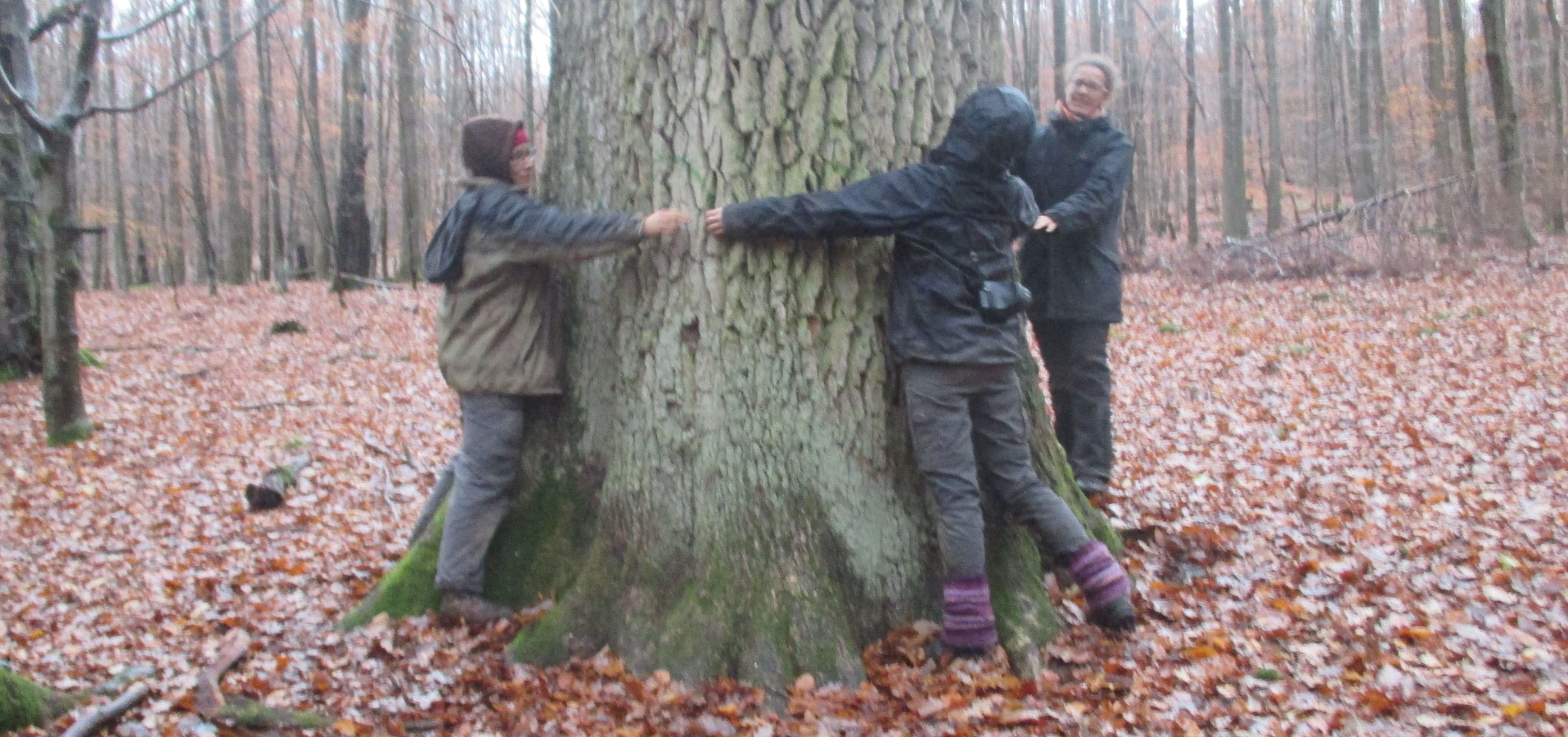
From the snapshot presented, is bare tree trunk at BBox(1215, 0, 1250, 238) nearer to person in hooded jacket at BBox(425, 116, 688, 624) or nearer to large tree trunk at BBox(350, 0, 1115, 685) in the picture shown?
large tree trunk at BBox(350, 0, 1115, 685)

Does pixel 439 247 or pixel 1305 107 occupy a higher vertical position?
pixel 1305 107

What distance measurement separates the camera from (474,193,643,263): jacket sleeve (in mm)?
3697

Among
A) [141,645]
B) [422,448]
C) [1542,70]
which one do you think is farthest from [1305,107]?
[141,645]

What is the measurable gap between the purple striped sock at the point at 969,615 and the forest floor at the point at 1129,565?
119mm

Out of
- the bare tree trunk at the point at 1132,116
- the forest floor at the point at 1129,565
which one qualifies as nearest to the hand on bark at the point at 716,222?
the forest floor at the point at 1129,565

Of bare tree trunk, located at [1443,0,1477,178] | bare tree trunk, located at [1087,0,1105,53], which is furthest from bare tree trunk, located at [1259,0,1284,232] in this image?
bare tree trunk, located at [1443,0,1477,178]

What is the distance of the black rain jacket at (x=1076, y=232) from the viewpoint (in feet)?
15.3

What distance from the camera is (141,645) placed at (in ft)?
13.7

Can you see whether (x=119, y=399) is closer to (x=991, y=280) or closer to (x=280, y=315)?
(x=280, y=315)

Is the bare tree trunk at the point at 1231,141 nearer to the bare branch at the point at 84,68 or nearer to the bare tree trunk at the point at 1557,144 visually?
the bare tree trunk at the point at 1557,144

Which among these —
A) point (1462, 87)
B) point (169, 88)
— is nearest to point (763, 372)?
point (169, 88)

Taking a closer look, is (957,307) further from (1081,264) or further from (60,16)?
(60,16)

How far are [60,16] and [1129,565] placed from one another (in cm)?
760

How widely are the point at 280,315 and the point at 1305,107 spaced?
3899 cm
